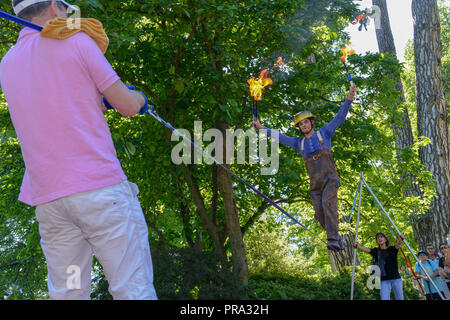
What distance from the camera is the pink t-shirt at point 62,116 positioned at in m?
2.42

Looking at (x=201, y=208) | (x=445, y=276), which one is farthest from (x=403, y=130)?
(x=201, y=208)

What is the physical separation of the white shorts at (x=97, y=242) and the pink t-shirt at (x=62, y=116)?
0.08 meters

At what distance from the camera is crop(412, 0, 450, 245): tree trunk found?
15.3 metres

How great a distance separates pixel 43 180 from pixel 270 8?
6.17 m

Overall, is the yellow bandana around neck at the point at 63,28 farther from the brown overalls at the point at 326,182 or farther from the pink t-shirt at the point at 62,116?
the brown overalls at the point at 326,182

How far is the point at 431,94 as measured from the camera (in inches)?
623

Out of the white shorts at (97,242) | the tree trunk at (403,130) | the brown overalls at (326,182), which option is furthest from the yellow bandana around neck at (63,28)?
the tree trunk at (403,130)

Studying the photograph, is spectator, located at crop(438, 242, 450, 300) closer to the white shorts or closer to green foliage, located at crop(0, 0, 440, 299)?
green foliage, located at crop(0, 0, 440, 299)

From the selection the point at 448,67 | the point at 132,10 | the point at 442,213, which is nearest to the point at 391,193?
the point at 442,213

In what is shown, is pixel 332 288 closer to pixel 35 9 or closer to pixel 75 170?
pixel 75 170

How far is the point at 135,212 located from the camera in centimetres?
249

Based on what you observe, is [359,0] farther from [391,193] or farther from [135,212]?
[135,212]

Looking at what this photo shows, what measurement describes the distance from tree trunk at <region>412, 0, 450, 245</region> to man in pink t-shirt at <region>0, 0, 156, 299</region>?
14.5 meters

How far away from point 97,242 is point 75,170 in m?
0.39
